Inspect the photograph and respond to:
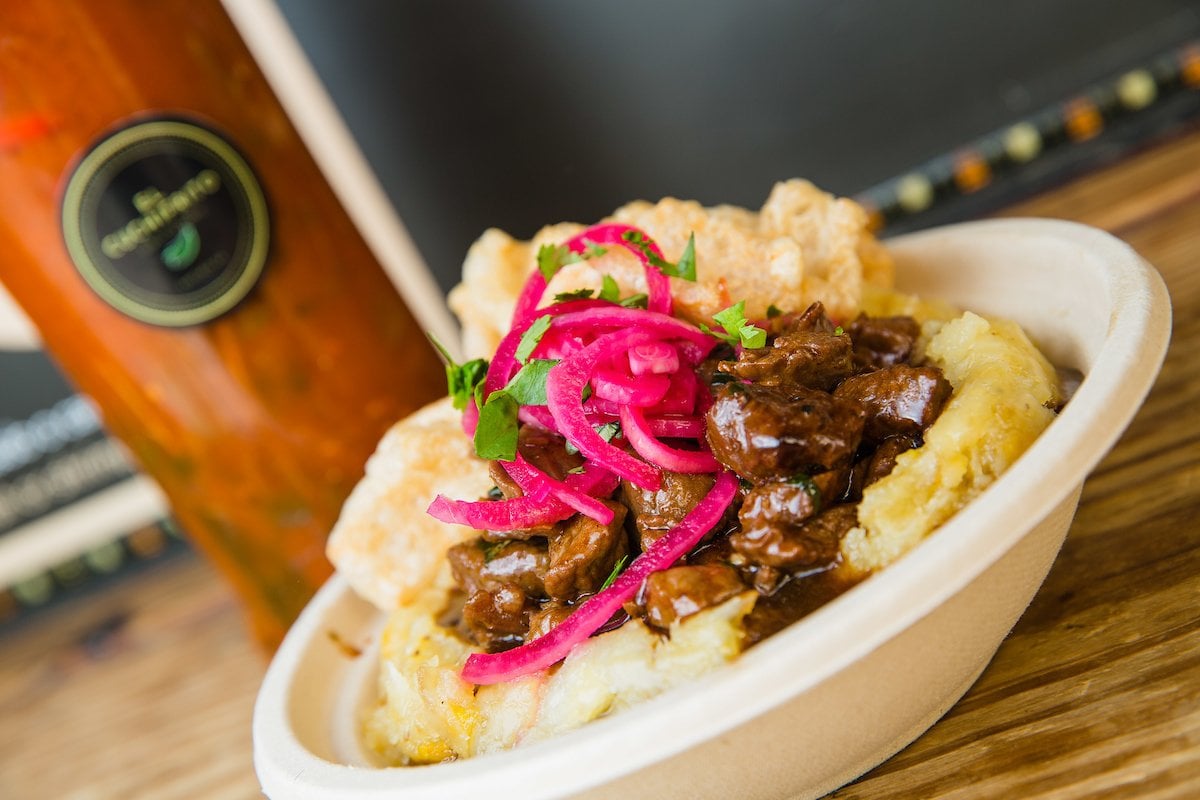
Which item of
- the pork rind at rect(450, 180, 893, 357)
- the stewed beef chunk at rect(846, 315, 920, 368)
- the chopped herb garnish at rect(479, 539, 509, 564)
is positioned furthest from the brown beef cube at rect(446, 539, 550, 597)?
the stewed beef chunk at rect(846, 315, 920, 368)

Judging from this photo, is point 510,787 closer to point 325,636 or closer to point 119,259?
point 325,636

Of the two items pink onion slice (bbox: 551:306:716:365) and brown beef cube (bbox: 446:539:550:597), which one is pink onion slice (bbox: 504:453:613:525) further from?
pink onion slice (bbox: 551:306:716:365)

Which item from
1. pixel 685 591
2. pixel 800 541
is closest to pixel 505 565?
pixel 685 591

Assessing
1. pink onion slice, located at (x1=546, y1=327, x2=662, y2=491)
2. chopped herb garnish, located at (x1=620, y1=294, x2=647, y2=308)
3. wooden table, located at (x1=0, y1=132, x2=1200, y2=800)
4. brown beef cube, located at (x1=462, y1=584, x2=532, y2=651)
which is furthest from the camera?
chopped herb garnish, located at (x1=620, y1=294, x2=647, y2=308)

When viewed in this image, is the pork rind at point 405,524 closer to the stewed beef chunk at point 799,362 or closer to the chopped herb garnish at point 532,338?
the chopped herb garnish at point 532,338

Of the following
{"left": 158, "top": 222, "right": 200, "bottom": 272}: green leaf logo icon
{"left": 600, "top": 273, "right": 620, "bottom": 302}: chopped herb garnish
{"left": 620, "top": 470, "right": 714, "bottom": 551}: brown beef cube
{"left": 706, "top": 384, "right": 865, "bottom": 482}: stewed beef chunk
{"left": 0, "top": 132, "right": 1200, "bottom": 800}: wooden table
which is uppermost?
{"left": 158, "top": 222, "right": 200, "bottom": 272}: green leaf logo icon

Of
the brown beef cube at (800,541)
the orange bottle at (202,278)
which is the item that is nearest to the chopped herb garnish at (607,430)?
the brown beef cube at (800,541)

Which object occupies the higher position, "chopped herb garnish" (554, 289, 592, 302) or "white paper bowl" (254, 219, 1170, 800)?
"chopped herb garnish" (554, 289, 592, 302)

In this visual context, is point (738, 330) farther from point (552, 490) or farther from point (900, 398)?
point (552, 490)
